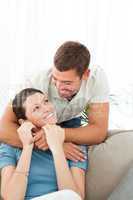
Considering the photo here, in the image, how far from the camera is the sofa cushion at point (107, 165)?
6.18 ft

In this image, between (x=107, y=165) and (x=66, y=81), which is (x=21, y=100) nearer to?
(x=66, y=81)

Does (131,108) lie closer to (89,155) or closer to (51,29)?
(51,29)

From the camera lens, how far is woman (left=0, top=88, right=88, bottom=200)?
175cm

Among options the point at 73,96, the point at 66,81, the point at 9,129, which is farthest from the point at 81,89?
the point at 9,129

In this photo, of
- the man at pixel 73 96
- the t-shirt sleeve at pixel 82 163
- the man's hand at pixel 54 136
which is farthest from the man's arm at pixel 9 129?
the t-shirt sleeve at pixel 82 163

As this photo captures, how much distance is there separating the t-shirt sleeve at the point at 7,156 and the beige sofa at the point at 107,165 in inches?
13.9

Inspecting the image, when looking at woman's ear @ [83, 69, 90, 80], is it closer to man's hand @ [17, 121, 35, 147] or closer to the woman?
the woman

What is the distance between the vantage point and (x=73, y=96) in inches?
77.8

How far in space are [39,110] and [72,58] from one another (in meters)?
0.28

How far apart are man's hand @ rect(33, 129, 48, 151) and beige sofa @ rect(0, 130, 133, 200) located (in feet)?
0.81

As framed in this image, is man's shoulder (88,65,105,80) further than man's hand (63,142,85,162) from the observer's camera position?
Yes

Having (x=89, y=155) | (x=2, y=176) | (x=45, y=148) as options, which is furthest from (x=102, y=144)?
(x=2, y=176)

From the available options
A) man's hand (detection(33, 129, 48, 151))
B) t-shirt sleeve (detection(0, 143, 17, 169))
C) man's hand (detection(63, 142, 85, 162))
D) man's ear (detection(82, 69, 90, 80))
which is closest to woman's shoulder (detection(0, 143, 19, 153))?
t-shirt sleeve (detection(0, 143, 17, 169))

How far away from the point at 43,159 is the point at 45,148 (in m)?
0.05
